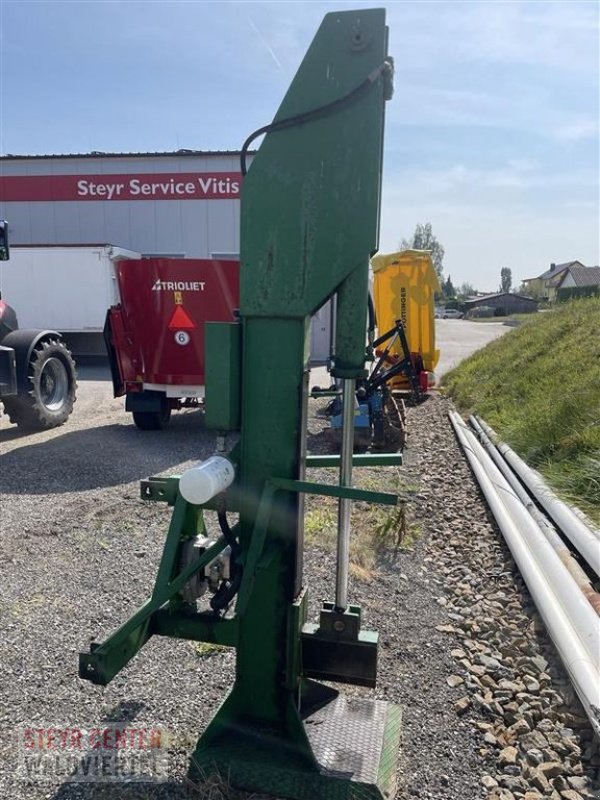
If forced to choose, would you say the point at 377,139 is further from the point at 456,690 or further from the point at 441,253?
the point at 441,253

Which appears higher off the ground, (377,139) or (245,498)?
(377,139)

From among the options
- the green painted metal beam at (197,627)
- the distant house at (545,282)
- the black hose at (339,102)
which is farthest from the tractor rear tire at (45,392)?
the distant house at (545,282)

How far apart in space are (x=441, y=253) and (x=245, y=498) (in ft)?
297

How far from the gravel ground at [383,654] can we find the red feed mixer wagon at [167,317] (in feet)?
7.12

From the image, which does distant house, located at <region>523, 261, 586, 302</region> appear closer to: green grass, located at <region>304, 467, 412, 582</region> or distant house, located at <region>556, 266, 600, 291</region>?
distant house, located at <region>556, 266, 600, 291</region>

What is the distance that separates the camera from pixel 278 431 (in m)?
2.20

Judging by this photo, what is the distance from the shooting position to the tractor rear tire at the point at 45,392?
311 inches

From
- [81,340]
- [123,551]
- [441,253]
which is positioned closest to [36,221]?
[81,340]

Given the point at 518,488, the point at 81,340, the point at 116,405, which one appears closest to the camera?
the point at 518,488

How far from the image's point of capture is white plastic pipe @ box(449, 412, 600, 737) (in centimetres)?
274

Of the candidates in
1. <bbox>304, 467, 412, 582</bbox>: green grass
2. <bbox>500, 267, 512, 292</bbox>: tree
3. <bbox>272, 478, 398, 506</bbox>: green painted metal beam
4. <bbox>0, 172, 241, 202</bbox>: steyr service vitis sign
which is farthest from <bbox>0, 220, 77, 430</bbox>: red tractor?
<bbox>500, 267, 512, 292</bbox>: tree

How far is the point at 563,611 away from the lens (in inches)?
132

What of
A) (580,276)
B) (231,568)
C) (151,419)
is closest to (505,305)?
(580,276)

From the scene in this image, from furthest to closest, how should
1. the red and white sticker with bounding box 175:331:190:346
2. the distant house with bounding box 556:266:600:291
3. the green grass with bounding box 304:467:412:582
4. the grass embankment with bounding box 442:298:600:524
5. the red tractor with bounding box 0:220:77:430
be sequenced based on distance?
the distant house with bounding box 556:266:600:291 < the red tractor with bounding box 0:220:77:430 < the red and white sticker with bounding box 175:331:190:346 < the grass embankment with bounding box 442:298:600:524 < the green grass with bounding box 304:467:412:582
